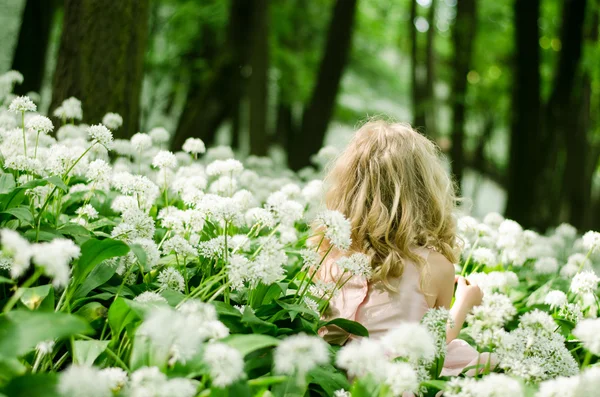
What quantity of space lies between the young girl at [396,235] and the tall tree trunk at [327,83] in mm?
5749

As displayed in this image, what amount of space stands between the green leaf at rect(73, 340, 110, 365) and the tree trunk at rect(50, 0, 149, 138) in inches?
110

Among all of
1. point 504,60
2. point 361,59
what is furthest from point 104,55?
point 504,60

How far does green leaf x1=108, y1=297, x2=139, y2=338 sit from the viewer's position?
223 centimetres

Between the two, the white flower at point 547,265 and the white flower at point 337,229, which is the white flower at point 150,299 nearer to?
the white flower at point 337,229

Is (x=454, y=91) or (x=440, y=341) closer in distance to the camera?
(x=440, y=341)

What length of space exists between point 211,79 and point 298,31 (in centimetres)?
563

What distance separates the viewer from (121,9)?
4695mm

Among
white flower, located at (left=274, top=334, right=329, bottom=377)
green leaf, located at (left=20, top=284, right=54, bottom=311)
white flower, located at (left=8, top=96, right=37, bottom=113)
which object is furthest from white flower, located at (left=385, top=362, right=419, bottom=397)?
white flower, located at (left=8, top=96, right=37, bottom=113)

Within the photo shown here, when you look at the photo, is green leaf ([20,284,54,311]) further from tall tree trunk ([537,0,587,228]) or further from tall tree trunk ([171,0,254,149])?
tall tree trunk ([537,0,587,228])

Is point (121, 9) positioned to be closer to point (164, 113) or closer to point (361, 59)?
point (164, 113)

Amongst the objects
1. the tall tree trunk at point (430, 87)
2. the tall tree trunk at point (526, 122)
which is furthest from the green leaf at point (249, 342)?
the tall tree trunk at point (430, 87)

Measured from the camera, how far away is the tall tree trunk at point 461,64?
30.9ft

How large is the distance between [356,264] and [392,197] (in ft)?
1.86

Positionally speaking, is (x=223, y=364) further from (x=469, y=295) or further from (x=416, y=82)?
(x=416, y=82)
